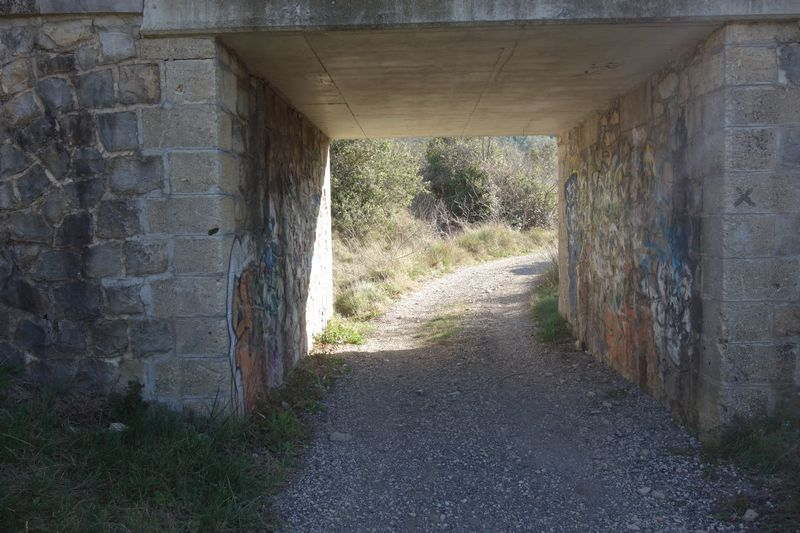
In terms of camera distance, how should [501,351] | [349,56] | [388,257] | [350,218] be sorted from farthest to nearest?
1. [350,218]
2. [388,257]
3. [501,351]
4. [349,56]

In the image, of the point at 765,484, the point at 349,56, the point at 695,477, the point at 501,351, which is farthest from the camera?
the point at 501,351

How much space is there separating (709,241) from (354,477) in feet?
8.70

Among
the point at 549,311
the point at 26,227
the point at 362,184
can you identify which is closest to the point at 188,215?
the point at 26,227

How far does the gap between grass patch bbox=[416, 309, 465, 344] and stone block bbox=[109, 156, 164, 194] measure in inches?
185

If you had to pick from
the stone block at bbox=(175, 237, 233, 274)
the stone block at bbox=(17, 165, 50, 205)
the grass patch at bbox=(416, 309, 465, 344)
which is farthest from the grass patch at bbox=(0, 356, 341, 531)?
the grass patch at bbox=(416, 309, 465, 344)

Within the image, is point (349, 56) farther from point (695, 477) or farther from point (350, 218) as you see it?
point (350, 218)

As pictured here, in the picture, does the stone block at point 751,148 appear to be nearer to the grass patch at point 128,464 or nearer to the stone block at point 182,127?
the stone block at point 182,127

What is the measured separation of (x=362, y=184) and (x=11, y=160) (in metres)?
11.0

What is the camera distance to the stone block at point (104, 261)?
398 cm

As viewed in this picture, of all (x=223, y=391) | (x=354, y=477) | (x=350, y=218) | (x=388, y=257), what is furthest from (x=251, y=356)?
(x=350, y=218)

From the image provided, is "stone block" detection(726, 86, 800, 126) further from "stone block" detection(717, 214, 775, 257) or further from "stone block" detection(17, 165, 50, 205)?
"stone block" detection(17, 165, 50, 205)

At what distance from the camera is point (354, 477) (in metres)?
3.96

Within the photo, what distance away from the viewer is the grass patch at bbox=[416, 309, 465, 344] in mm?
8258

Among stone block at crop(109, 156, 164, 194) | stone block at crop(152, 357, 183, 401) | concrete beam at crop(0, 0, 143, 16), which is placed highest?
concrete beam at crop(0, 0, 143, 16)
